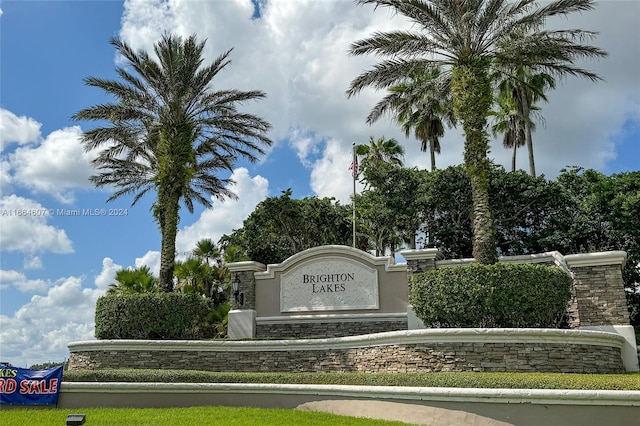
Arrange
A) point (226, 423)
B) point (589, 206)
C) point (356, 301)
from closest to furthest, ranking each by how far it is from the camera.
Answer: point (226, 423)
point (356, 301)
point (589, 206)

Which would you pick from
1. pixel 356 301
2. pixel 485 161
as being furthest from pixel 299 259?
pixel 485 161

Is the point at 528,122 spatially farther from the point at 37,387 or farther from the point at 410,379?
the point at 37,387

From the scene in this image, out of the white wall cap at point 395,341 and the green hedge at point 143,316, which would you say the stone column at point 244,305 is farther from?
the white wall cap at point 395,341

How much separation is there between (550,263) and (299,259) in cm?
806

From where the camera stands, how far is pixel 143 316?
16328 mm

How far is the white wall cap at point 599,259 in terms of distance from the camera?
14.5 m

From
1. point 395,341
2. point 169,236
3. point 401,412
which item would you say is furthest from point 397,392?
point 169,236

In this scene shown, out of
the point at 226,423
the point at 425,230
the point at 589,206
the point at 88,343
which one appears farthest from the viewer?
the point at 425,230

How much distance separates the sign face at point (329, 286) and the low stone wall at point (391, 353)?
3.55 metres

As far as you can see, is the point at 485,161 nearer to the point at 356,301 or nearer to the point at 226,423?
the point at 356,301

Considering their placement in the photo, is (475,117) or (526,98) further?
→ (526,98)

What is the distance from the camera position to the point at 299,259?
18891mm

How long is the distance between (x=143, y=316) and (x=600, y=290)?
13.0 m

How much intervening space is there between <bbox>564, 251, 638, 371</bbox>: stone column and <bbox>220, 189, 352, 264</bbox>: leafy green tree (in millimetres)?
16420
